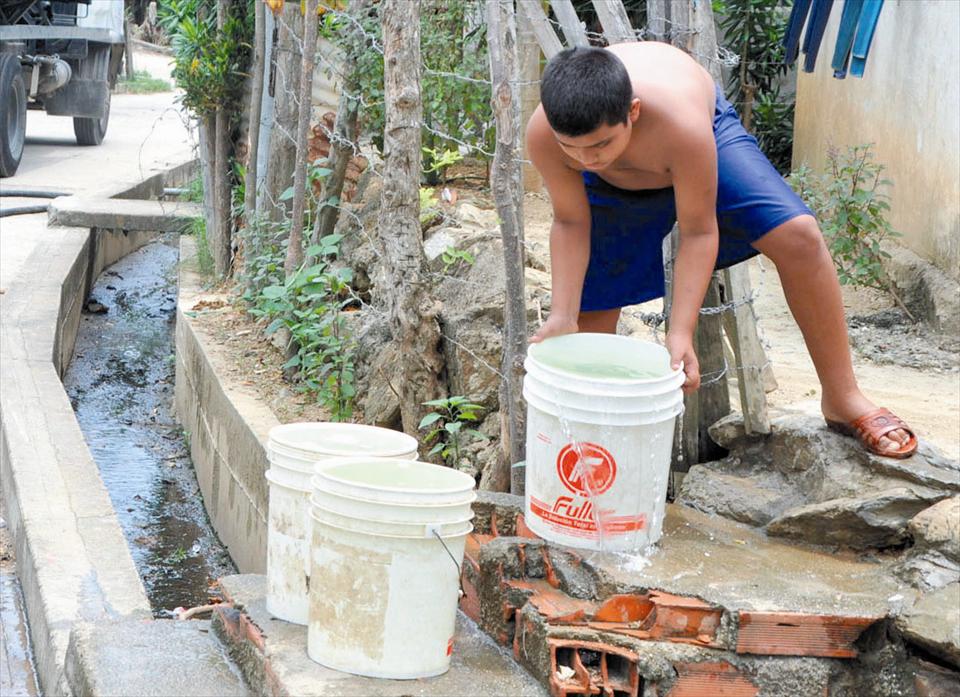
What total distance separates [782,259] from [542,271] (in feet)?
8.26

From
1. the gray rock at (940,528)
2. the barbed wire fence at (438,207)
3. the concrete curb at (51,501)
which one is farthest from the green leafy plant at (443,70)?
the gray rock at (940,528)

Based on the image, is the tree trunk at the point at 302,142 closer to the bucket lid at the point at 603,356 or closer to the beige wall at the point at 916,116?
the beige wall at the point at 916,116

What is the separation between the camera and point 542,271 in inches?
227

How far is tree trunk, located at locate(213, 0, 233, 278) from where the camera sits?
823 cm

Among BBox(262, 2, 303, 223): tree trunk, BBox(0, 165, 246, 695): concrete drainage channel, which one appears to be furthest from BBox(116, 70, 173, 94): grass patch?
BBox(262, 2, 303, 223): tree trunk

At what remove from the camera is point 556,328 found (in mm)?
3361

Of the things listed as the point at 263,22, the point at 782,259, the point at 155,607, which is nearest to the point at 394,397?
the point at 155,607

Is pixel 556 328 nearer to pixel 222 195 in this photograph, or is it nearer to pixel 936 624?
pixel 936 624

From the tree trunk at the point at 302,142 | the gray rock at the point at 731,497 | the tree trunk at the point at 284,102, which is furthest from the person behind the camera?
the tree trunk at the point at 284,102

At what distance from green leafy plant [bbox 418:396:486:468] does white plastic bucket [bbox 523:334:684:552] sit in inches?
66.7

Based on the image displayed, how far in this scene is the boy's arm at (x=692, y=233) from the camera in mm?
3010

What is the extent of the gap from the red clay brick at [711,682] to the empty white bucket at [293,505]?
34.4 inches

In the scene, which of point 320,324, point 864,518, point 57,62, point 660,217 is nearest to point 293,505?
point 660,217

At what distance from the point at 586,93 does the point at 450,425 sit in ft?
7.41
